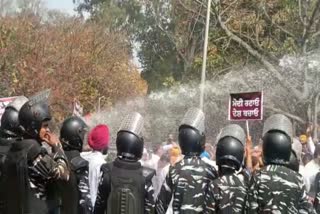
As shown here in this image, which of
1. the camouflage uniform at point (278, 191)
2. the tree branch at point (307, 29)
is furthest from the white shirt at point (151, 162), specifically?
the tree branch at point (307, 29)

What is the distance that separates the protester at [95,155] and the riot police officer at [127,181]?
5.79 feet

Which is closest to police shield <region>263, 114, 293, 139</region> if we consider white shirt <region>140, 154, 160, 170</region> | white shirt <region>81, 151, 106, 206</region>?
white shirt <region>81, 151, 106, 206</region>

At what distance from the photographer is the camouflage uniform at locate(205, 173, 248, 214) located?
6.66 m

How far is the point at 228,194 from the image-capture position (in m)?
6.68

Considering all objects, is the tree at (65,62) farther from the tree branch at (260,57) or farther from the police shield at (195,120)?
the police shield at (195,120)

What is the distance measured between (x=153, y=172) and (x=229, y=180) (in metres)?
0.83

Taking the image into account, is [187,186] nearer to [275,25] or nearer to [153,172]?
[153,172]

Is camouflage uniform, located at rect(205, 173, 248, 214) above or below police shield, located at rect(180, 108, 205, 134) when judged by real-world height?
below

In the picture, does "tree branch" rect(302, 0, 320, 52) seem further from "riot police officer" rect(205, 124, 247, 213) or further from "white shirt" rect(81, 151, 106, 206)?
"riot police officer" rect(205, 124, 247, 213)

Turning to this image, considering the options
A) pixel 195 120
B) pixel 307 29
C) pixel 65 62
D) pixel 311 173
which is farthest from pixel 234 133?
pixel 65 62

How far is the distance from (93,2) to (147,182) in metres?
52.6

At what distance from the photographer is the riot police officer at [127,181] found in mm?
6965

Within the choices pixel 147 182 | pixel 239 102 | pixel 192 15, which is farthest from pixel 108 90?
pixel 147 182

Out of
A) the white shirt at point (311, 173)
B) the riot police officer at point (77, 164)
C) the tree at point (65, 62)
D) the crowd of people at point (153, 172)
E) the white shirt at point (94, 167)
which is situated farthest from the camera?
the tree at point (65, 62)
